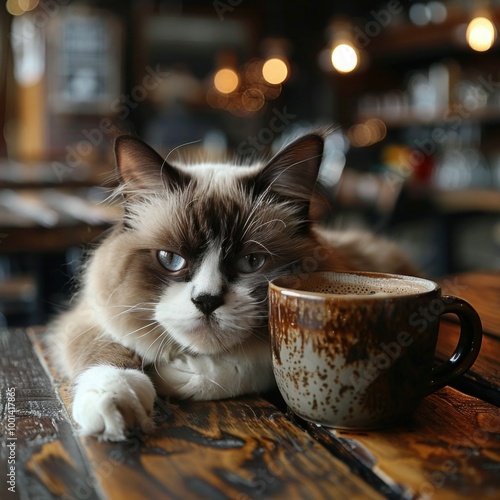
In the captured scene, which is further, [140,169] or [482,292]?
[482,292]

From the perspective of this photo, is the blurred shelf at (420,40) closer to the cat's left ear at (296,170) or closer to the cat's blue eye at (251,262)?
the cat's left ear at (296,170)

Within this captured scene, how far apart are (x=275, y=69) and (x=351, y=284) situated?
431 cm

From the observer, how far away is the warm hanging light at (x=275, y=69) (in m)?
4.92

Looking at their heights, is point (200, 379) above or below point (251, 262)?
below

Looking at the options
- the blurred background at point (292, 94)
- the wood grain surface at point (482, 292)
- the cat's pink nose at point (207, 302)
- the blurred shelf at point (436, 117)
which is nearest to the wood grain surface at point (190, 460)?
the cat's pink nose at point (207, 302)

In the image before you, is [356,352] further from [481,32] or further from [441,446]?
[481,32]

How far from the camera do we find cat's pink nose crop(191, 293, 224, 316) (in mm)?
872

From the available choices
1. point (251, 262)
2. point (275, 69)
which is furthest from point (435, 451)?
point (275, 69)

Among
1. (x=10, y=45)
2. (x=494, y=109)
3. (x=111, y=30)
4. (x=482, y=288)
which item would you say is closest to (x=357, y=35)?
(x=494, y=109)

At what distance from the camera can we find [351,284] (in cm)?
89

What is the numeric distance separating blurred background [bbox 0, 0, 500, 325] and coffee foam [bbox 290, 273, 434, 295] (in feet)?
9.97

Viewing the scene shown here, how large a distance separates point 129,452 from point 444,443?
0.36m

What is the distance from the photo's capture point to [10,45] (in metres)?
6.35

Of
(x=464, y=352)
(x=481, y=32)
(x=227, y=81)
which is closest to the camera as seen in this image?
(x=464, y=352)
